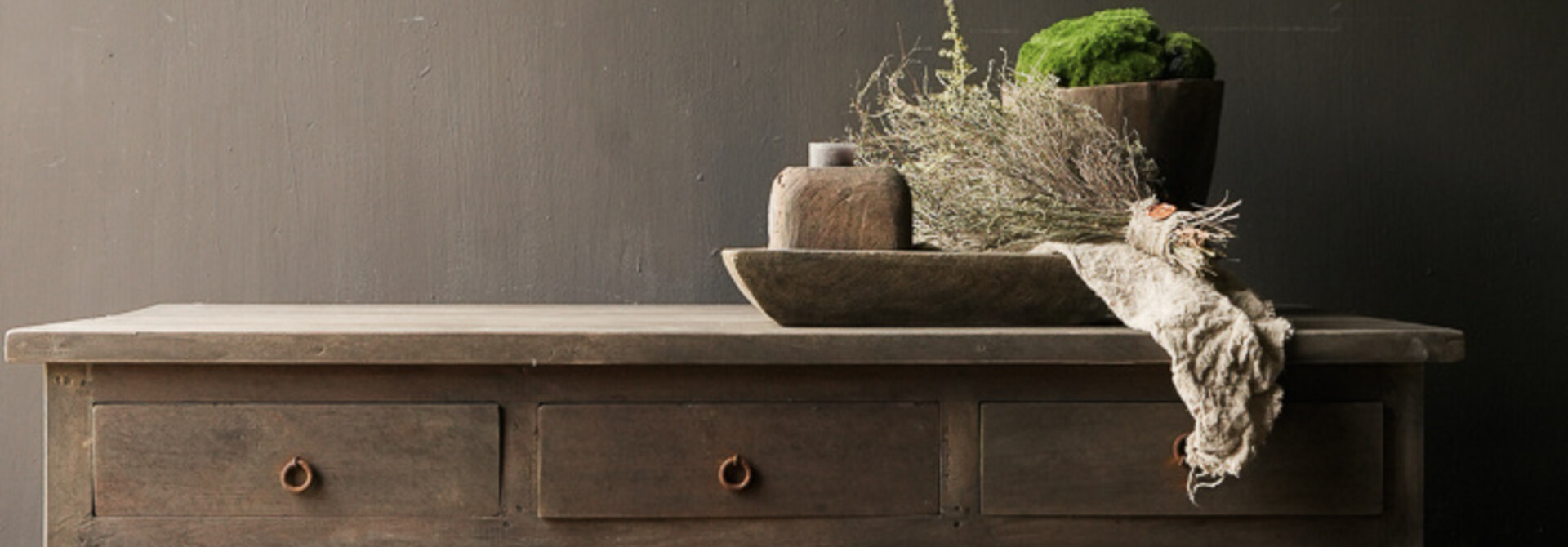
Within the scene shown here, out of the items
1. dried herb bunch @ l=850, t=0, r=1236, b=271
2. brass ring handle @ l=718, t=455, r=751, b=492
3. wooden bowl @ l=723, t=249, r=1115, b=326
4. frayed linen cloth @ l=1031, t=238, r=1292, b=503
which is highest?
dried herb bunch @ l=850, t=0, r=1236, b=271

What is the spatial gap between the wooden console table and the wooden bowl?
63mm

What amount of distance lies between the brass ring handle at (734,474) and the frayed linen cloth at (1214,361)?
1.28ft

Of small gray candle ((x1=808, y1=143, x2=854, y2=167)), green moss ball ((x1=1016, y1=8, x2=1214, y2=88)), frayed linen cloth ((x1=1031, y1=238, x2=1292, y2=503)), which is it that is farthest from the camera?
green moss ball ((x1=1016, y1=8, x2=1214, y2=88))

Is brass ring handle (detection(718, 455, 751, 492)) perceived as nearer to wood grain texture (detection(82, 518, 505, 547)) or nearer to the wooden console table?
the wooden console table

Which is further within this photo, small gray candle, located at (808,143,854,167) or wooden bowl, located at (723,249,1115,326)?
small gray candle, located at (808,143,854,167)

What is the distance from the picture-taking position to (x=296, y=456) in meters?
1.28

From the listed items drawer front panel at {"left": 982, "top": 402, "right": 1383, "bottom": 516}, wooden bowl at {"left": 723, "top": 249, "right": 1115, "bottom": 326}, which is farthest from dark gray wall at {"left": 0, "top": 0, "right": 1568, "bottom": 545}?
drawer front panel at {"left": 982, "top": 402, "right": 1383, "bottom": 516}

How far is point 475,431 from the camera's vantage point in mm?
1280

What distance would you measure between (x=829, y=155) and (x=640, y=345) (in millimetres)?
338

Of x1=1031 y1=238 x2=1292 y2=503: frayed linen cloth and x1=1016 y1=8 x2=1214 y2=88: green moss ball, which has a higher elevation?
x1=1016 y1=8 x2=1214 y2=88: green moss ball

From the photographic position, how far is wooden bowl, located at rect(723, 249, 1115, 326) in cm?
134

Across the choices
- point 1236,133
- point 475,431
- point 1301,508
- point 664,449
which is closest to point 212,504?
point 475,431

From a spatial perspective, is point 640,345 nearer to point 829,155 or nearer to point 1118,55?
point 829,155

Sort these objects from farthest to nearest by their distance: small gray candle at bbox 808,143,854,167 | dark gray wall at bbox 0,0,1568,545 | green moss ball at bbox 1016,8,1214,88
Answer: dark gray wall at bbox 0,0,1568,545, green moss ball at bbox 1016,8,1214,88, small gray candle at bbox 808,143,854,167
